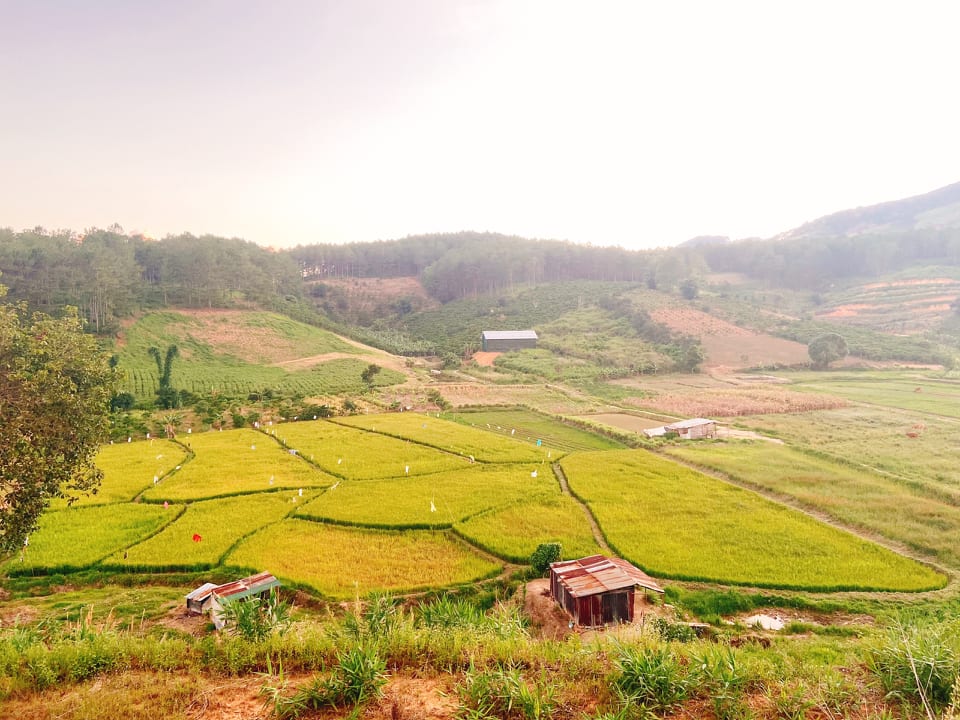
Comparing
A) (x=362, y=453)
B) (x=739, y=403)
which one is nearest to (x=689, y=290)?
(x=739, y=403)

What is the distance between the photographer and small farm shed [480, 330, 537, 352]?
86.6 meters

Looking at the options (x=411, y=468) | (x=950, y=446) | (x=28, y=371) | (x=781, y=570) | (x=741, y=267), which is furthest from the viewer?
(x=741, y=267)

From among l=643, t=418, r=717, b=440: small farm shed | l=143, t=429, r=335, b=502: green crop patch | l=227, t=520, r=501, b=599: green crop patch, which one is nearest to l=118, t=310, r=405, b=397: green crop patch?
l=143, t=429, r=335, b=502: green crop patch

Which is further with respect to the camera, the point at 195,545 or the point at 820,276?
the point at 820,276

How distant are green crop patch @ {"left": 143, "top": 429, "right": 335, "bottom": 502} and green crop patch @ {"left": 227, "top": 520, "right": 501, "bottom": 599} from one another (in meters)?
5.93

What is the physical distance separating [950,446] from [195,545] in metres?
45.6

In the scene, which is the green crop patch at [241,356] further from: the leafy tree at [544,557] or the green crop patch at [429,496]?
the leafy tree at [544,557]

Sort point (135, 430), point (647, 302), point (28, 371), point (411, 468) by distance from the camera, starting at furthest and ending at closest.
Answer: point (647, 302) → point (135, 430) → point (411, 468) → point (28, 371)

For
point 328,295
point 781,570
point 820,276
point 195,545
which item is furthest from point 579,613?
point 820,276

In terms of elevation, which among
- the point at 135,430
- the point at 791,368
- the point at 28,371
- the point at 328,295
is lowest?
the point at 791,368

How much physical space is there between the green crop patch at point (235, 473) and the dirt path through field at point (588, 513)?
13.3 metres

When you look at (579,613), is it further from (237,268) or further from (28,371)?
(237,268)

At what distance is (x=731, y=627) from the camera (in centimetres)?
1470

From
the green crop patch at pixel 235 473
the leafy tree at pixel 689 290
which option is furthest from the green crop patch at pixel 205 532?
the leafy tree at pixel 689 290
